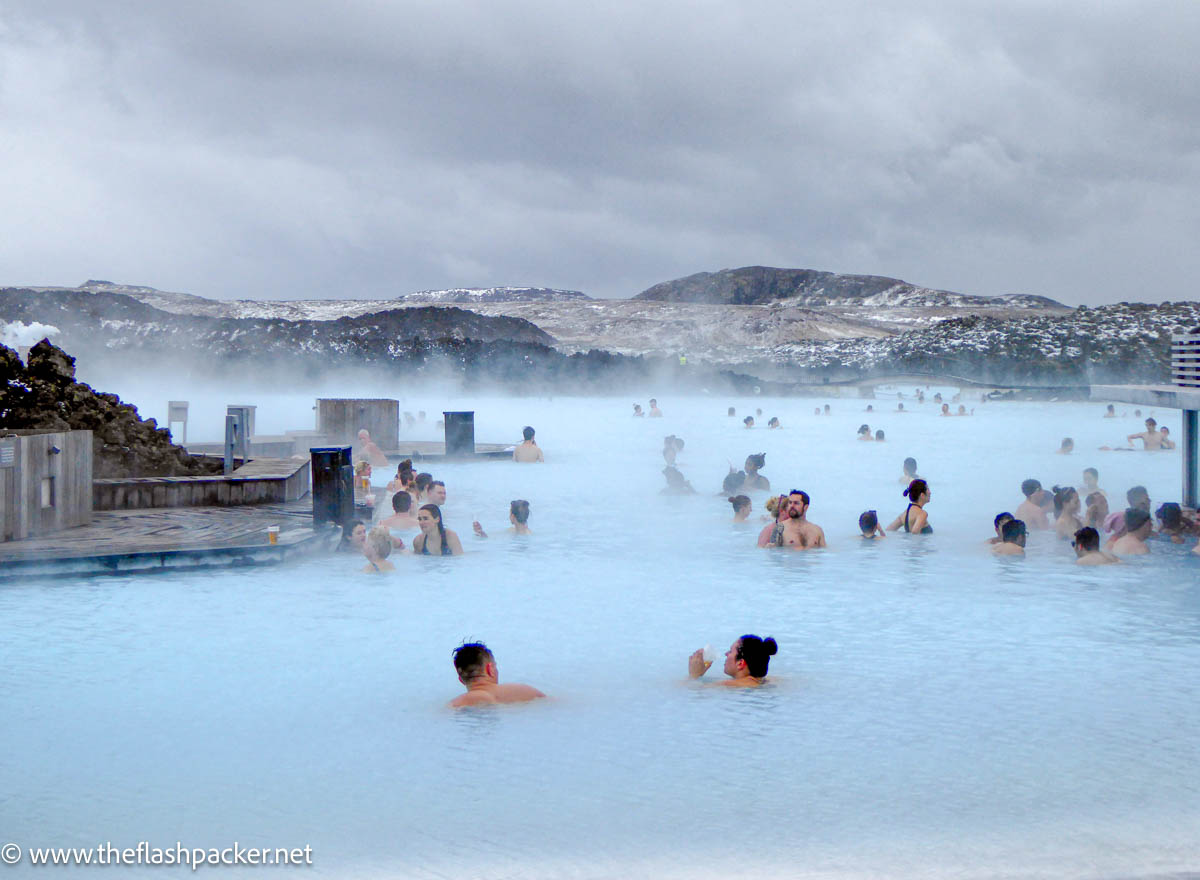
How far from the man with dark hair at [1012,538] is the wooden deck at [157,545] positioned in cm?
628

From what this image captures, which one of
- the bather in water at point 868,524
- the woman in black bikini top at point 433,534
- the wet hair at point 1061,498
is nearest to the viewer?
the woman in black bikini top at point 433,534

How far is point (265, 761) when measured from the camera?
5.95 metres

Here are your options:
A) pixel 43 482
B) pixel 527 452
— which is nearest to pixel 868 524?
pixel 43 482

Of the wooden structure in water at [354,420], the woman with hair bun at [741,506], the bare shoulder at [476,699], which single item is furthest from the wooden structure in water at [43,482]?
the wooden structure in water at [354,420]

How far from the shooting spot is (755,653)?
698cm

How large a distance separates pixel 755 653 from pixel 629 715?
2.70 ft

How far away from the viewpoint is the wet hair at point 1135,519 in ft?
36.9

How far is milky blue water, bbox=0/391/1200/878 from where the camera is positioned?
4.96m

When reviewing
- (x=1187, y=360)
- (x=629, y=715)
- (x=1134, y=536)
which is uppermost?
(x=1187, y=360)

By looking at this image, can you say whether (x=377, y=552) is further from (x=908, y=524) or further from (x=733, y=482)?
(x=733, y=482)

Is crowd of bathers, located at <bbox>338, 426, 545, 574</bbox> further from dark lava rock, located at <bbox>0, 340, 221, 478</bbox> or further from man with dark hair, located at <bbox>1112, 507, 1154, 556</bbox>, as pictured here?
man with dark hair, located at <bbox>1112, 507, 1154, 556</bbox>

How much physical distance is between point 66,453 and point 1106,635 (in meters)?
8.52

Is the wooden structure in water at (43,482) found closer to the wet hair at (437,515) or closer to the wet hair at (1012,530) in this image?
the wet hair at (437,515)

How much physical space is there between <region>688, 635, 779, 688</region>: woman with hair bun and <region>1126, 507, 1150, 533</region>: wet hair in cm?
576
